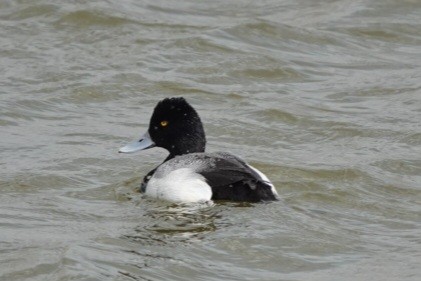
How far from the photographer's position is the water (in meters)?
7.76

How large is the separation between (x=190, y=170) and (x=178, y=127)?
2.44 feet

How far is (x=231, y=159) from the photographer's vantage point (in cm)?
887

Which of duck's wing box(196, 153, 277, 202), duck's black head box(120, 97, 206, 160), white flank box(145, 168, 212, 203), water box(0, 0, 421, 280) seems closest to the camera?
water box(0, 0, 421, 280)

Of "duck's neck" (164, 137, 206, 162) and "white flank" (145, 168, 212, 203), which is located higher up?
"duck's neck" (164, 137, 206, 162)

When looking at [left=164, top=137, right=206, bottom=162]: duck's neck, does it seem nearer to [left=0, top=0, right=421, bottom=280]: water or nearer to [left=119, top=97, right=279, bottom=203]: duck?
[left=119, top=97, right=279, bottom=203]: duck

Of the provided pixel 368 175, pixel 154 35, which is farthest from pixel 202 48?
pixel 368 175

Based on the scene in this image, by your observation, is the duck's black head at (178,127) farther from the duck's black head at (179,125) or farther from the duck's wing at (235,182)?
the duck's wing at (235,182)

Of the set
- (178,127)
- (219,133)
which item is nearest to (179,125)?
(178,127)

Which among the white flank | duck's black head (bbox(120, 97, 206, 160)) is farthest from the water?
duck's black head (bbox(120, 97, 206, 160))

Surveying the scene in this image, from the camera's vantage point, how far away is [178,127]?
31.0 ft

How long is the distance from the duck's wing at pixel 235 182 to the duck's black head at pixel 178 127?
0.75 metres

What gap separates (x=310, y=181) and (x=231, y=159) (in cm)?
107

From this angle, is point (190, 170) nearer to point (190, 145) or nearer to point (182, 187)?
point (182, 187)

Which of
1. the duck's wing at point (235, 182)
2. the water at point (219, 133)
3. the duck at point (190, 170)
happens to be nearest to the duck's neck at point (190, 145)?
the duck at point (190, 170)
